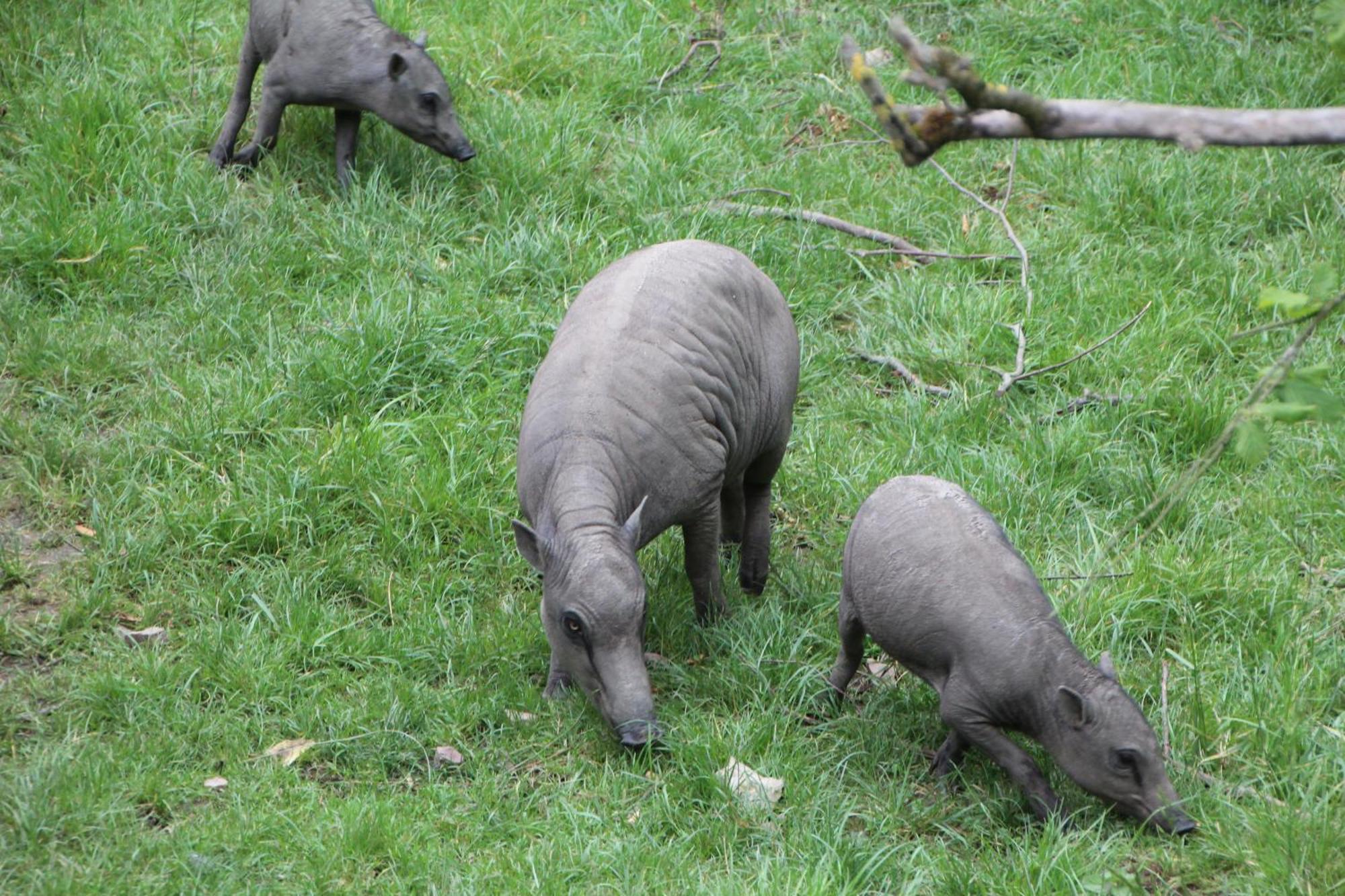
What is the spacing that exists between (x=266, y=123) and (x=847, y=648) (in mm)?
4772

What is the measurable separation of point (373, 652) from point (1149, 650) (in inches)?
117

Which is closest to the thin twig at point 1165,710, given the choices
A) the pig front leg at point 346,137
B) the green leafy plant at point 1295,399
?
the green leafy plant at point 1295,399

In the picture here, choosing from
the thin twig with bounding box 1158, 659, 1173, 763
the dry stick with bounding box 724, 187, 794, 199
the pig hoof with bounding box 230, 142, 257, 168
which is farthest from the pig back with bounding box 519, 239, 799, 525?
the pig hoof with bounding box 230, 142, 257, 168

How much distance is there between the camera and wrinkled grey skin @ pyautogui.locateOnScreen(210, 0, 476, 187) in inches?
316

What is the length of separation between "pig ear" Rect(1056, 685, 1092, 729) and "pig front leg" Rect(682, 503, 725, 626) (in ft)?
4.98

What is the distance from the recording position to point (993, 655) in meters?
4.82

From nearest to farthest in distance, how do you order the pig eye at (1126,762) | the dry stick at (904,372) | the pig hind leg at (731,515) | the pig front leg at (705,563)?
1. the pig eye at (1126,762)
2. the pig front leg at (705,563)
3. the pig hind leg at (731,515)
4. the dry stick at (904,372)

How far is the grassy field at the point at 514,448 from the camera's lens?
478 centimetres

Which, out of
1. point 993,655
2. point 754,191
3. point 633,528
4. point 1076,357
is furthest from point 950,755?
point 754,191

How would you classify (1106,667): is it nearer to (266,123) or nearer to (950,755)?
(950,755)

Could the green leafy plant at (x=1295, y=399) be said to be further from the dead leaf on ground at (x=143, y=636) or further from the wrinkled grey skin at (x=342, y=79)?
the wrinkled grey skin at (x=342, y=79)

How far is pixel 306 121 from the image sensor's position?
28.2 feet

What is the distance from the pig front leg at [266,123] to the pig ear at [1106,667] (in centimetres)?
544

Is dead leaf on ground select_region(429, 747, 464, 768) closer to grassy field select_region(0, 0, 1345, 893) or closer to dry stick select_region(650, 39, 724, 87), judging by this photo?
grassy field select_region(0, 0, 1345, 893)
